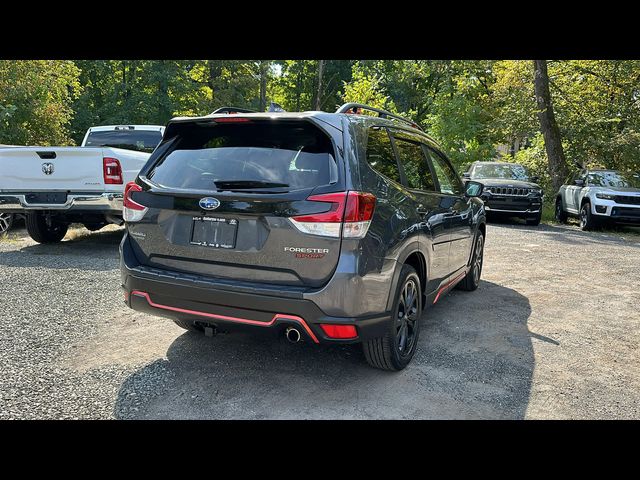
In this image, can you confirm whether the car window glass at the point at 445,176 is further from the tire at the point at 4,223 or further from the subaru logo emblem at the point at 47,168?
the tire at the point at 4,223

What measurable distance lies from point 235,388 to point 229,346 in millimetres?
770

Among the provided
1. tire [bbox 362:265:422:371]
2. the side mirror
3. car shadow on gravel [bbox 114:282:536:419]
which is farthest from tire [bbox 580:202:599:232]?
tire [bbox 362:265:422:371]

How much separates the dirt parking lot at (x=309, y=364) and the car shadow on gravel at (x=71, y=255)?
2.49 feet

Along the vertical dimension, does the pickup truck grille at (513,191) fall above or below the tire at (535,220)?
above

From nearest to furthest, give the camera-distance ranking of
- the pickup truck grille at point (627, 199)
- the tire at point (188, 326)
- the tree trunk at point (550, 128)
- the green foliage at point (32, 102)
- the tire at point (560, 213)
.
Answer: the tire at point (188, 326)
the pickup truck grille at point (627, 199)
the green foliage at point (32, 102)
the tire at point (560, 213)
the tree trunk at point (550, 128)

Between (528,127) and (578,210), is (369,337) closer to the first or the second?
(578,210)

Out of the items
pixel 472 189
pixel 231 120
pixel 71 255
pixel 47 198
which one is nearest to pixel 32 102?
pixel 47 198

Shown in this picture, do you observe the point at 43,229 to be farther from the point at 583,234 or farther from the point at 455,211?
the point at 583,234

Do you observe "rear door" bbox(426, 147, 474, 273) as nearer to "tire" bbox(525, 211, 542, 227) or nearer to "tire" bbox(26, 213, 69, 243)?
"tire" bbox(26, 213, 69, 243)

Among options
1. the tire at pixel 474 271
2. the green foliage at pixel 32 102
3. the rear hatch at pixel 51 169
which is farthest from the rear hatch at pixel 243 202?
the green foliage at pixel 32 102

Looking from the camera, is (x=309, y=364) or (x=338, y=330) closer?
(x=338, y=330)

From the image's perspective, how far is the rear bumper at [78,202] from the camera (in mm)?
7477

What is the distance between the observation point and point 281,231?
3.09 m

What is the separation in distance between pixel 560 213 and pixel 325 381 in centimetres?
1445
